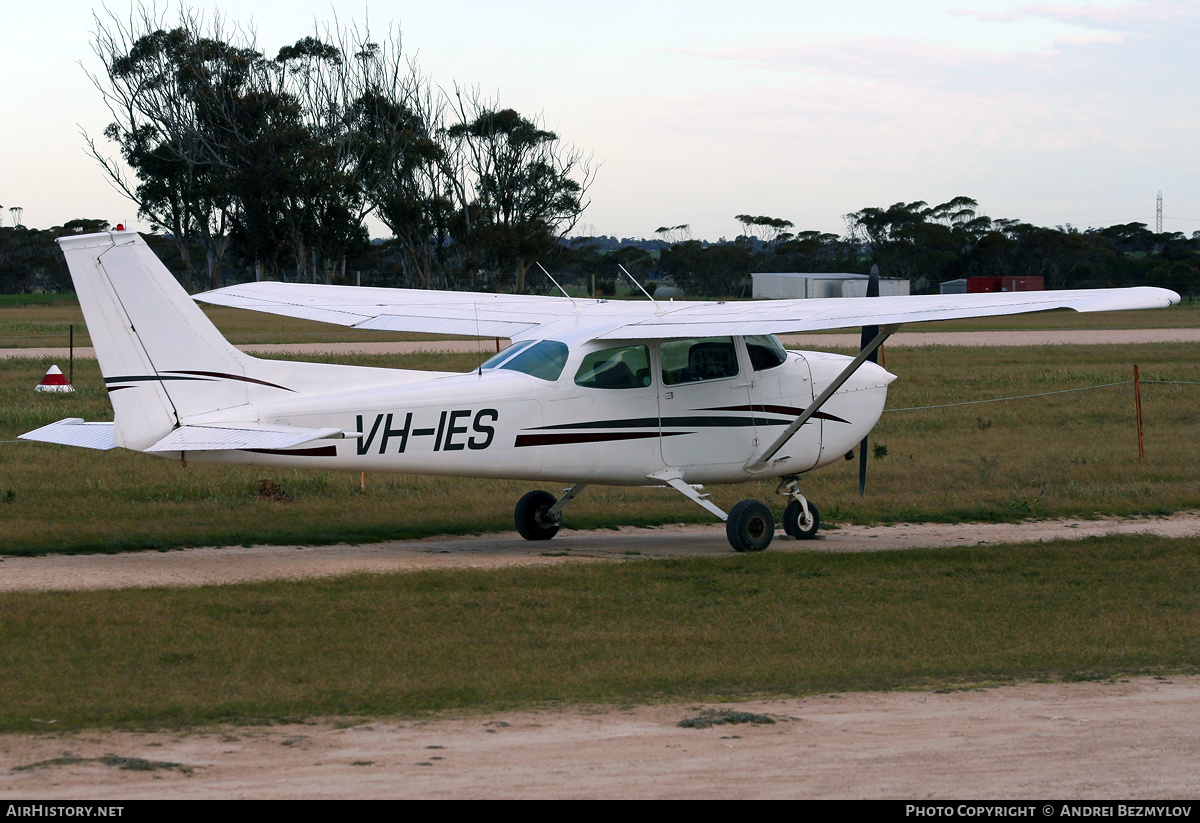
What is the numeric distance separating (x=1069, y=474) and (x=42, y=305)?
66.8m

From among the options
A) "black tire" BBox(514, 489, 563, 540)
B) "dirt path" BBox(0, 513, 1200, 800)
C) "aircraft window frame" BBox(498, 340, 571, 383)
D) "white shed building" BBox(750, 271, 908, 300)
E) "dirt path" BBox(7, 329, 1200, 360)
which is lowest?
"dirt path" BBox(0, 513, 1200, 800)

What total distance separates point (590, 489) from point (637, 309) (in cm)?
401

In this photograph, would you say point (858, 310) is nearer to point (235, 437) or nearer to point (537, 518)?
point (537, 518)

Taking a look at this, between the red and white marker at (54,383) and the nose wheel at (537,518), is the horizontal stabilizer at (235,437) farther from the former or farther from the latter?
the red and white marker at (54,383)

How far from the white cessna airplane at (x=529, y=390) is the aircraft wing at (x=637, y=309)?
0.03 meters

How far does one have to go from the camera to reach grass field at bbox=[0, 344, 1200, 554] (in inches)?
485

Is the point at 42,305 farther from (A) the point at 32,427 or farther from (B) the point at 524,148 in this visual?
(A) the point at 32,427

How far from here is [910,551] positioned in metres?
11.3

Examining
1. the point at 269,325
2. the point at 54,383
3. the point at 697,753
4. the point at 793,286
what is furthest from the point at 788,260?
the point at 697,753

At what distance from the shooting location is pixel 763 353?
39.1 feet

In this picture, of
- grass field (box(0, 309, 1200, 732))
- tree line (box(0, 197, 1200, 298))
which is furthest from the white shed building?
grass field (box(0, 309, 1200, 732))

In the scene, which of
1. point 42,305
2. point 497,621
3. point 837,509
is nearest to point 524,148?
point 42,305

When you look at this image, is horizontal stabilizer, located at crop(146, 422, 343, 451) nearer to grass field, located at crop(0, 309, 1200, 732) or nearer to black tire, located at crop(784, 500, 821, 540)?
grass field, located at crop(0, 309, 1200, 732)

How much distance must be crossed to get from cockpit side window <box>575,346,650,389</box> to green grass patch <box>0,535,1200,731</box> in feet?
5.65
